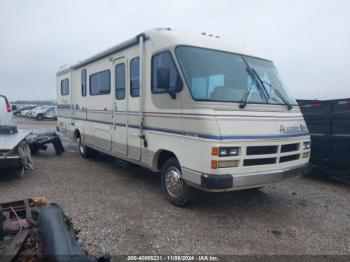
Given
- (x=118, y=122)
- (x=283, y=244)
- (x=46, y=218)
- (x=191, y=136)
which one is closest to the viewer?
(x=46, y=218)

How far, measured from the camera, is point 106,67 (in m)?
7.64

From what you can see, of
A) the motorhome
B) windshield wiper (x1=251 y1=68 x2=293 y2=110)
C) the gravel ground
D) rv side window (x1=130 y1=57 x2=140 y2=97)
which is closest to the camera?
the gravel ground

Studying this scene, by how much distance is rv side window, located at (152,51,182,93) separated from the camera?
5.11 m

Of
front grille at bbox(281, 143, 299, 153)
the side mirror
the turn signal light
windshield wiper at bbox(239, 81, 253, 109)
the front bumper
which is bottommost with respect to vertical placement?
the front bumper

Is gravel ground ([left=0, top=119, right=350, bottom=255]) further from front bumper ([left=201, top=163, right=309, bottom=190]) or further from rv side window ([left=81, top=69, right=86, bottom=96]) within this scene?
rv side window ([left=81, top=69, right=86, bottom=96])

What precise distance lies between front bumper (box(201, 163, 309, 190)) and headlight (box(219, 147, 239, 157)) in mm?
309

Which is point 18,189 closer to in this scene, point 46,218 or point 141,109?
point 141,109

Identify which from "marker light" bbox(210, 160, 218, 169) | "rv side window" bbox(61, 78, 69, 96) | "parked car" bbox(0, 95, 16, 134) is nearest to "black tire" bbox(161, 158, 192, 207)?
"marker light" bbox(210, 160, 218, 169)

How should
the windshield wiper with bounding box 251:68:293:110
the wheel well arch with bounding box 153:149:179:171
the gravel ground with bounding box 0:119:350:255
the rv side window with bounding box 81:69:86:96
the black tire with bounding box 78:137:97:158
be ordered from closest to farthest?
1. the gravel ground with bounding box 0:119:350:255
2. the windshield wiper with bounding box 251:68:293:110
3. the wheel well arch with bounding box 153:149:179:171
4. the rv side window with bounding box 81:69:86:96
5. the black tire with bounding box 78:137:97:158

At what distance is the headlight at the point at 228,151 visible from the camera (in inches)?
Result: 178

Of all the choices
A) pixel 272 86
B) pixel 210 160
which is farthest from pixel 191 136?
pixel 272 86

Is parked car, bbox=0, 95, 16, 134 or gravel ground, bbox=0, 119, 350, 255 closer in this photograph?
gravel ground, bbox=0, 119, 350, 255

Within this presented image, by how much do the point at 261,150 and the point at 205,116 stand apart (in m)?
1.03

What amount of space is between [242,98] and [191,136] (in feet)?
3.32
